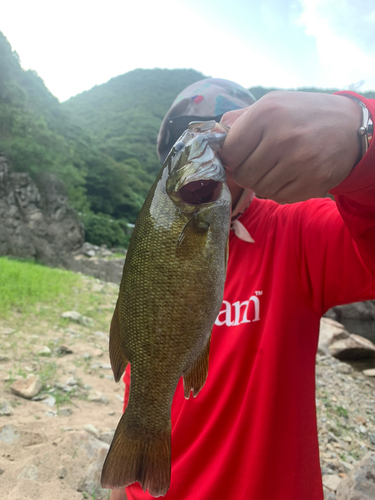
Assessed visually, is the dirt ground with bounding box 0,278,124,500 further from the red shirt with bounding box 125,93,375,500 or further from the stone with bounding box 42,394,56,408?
the red shirt with bounding box 125,93,375,500

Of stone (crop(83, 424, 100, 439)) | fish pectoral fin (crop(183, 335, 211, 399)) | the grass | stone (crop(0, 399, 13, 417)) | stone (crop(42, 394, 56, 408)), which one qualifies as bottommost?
stone (crop(83, 424, 100, 439))

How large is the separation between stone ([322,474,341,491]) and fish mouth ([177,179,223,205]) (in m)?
3.12

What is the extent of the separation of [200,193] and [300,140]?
15.1 inches

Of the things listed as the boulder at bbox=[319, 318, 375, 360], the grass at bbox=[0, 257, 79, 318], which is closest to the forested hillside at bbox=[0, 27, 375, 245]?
the grass at bbox=[0, 257, 79, 318]

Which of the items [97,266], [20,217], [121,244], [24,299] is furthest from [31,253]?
[24,299]

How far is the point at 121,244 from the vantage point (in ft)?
74.4

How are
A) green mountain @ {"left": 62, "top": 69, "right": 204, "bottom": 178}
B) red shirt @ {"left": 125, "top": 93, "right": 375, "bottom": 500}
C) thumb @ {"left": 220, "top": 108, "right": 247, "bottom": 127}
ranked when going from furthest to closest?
green mountain @ {"left": 62, "top": 69, "right": 204, "bottom": 178}
red shirt @ {"left": 125, "top": 93, "right": 375, "bottom": 500}
thumb @ {"left": 220, "top": 108, "right": 247, "bottom": 127}

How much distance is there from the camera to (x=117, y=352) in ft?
3.83

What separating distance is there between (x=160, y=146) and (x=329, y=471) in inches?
141

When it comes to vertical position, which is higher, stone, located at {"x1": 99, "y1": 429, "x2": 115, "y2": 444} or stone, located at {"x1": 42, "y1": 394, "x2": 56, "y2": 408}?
stone, located at {"x1": 42, "y1": 394, "x2": 56, "y2": 408}

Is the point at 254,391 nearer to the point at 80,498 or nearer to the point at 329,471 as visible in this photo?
the point at 80,498

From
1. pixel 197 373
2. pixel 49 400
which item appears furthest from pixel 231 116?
pixel 49 400

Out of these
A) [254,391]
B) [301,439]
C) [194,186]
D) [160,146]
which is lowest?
[301,439]

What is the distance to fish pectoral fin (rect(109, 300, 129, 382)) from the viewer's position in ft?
3.78
